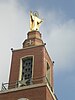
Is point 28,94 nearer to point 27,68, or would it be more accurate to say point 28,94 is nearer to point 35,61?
point 35,61

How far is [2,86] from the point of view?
37188 mm

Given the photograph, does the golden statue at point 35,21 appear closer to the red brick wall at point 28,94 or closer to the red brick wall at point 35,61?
the red brick wall at point 35,61

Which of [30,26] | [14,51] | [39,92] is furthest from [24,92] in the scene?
[30,26]

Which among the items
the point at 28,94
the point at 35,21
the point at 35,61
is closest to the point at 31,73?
the point at 35,61

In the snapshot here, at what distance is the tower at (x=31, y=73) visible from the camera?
35656mm

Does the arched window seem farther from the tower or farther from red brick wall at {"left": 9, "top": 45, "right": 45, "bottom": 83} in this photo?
red brick wall at {"left": 9, "top": 45, "right": 45, "bottom": 83}

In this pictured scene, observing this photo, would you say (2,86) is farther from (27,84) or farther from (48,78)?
(48,78)

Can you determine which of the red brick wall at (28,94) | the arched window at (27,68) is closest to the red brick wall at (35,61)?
the arched window at (27,68)

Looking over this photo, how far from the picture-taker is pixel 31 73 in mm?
38625

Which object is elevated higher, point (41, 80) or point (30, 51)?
point (30, 51)

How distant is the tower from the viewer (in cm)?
3566

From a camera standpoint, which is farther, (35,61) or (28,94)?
(35,61)

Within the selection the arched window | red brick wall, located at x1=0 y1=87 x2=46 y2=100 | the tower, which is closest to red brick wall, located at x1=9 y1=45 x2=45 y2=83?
the tower

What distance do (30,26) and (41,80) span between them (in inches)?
352
